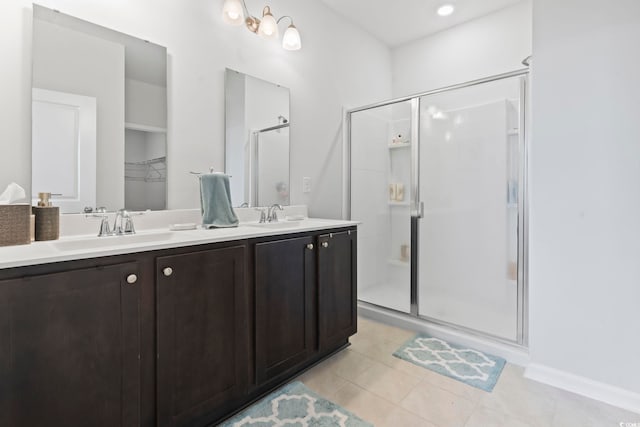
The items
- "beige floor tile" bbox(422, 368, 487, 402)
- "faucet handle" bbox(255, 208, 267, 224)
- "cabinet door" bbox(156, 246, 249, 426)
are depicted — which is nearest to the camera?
"cabinet door" bbox(156, 246, 249, 426)

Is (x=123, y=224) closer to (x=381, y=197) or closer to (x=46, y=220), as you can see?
(x=46, y=220)

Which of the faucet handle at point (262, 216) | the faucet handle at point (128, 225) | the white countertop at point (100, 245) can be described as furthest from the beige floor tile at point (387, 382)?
the faucet handle at point (128, 225)

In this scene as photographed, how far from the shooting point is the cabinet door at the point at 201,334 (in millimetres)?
1196

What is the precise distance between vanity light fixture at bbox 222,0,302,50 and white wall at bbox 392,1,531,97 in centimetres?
149

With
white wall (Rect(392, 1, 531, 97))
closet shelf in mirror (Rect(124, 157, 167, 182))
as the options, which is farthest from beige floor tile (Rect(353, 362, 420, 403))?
white wall (Rect(392, 1, 531, 97))

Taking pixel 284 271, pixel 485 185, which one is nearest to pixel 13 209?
pixel 284 271

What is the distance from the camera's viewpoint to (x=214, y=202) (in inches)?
68.7

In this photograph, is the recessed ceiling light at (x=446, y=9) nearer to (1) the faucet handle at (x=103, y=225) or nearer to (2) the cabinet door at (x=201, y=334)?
(2) the cabinet door at (x=201, y=334)

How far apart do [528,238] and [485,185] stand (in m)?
0.65

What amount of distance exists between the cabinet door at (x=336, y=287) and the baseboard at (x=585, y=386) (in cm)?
108

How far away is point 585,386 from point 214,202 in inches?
86.9

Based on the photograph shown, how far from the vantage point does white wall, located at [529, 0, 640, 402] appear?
5.07 ft

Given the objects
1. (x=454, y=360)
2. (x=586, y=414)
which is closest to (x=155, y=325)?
(x=454, y=360)

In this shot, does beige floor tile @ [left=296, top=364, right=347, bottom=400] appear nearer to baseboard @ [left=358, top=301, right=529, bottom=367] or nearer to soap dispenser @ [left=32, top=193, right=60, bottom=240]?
baseboard @ [left=358, top=301, right=529, bottom=367]
